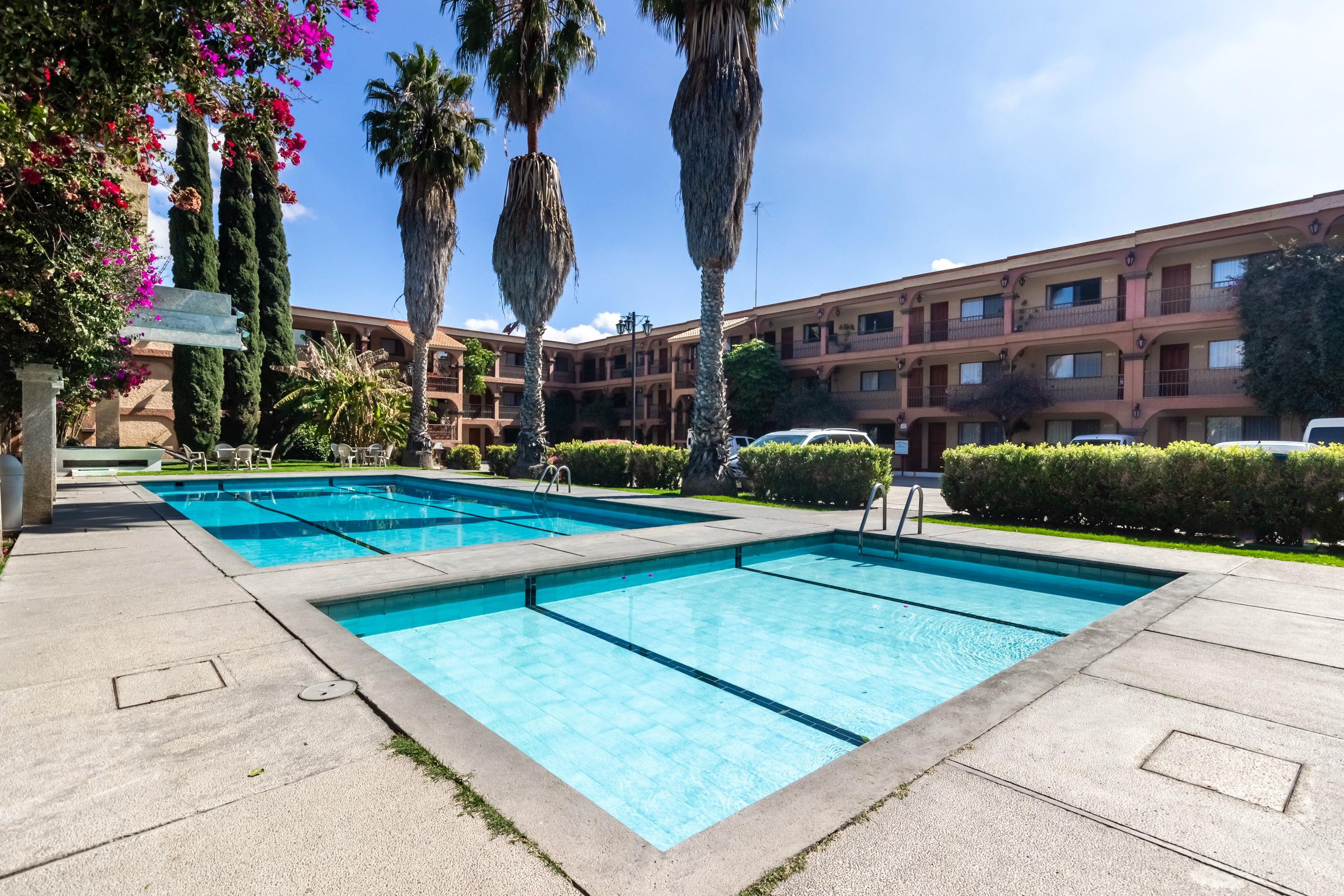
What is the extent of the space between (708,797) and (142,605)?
14.7 ft

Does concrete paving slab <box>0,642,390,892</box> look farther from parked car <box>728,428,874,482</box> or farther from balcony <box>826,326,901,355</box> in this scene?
balcony <box>826,326,901,355</box>

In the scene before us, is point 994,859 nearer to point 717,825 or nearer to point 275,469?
point 717,825

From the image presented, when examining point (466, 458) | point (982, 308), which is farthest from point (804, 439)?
point (982, 308)

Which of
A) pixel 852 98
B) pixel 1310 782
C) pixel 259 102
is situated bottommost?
pixel 1310 782

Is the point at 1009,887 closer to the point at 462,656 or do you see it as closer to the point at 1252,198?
the point at 462,656

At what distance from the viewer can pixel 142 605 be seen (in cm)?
500

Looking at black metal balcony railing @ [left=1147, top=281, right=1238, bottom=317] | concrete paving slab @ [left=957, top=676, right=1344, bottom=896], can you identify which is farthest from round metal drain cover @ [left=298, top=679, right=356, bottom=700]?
black metal balcony railing @ [left=1147, top=281, right=1238, bottom=317]

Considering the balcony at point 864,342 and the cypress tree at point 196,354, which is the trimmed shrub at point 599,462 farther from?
the balcony at point 864,342

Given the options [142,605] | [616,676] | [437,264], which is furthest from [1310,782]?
[437,264]

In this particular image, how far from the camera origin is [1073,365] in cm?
2817

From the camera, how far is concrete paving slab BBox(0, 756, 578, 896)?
192cm

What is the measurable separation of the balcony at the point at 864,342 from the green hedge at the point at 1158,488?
66.6 feet

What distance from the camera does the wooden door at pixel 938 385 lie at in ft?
102

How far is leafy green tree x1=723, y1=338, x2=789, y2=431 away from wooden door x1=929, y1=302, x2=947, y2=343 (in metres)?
7.43
